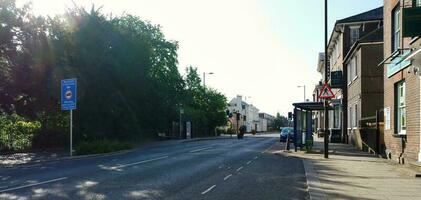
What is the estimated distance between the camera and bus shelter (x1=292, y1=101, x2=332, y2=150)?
93.2ft

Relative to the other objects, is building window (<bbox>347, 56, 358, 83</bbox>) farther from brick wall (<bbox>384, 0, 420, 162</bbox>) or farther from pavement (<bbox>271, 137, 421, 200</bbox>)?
pavement (<bbox>271, 137, 421, 200</bbox>)

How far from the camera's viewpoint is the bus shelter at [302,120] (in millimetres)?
28406

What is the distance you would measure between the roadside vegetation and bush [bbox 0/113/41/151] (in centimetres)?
6

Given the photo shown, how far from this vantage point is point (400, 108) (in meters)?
Result: 19.6

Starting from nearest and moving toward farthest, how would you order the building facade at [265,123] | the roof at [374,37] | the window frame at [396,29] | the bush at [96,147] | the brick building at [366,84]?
the window frame at [396,29] → the bush at [96,147] → the brick building at [366,84] → the roof at [374,37] → the building facade at [265,123]

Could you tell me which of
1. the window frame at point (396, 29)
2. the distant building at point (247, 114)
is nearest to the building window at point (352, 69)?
the window frame at point (396, 29)

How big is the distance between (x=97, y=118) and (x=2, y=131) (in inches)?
286

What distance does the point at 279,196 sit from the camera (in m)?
11.6

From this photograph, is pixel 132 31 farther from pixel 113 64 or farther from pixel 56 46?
pixel 56 46

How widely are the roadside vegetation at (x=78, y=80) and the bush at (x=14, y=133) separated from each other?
0.06 m

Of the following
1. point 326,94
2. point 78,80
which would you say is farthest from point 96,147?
point 326,94

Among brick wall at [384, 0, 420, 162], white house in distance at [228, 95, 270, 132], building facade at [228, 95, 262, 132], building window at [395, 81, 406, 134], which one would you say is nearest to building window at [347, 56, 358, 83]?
brick wall at [384, 0, 420, 162]

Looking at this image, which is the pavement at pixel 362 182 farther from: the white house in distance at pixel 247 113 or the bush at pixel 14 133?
the white house in distance at pixel 247 113

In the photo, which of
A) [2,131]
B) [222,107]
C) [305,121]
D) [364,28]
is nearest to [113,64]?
[2,131]
